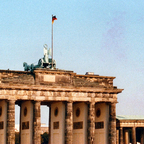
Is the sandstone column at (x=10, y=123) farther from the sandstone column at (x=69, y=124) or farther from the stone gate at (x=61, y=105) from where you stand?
the sandstone column at (x=69, y=124)

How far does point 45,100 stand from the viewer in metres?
78.1

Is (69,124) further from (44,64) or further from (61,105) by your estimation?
(44,64)

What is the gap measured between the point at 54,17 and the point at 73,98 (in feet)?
54.1

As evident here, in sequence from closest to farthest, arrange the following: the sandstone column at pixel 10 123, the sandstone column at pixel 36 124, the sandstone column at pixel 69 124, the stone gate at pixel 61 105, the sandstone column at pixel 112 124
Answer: the sandstone column at pixel 10 123 → the stone gate at pixel 61 105 → the sandstone column at pixel 36 124 → the sandstone column at pixel 69 124 → the sandstone column at pixel 112 124

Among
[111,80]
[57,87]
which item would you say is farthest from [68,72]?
[111,80]

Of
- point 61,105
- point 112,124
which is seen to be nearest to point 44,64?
point 61,105

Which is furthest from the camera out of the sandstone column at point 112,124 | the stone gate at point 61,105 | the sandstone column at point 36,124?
the sandstone column at point 112,124

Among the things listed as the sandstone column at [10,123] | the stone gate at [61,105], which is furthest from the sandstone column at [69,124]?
the sandstone column at [10,123]

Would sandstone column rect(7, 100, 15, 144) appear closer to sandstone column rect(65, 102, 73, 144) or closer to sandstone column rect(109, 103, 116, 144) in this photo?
sandstone column rect(65, 102, 73, 144)

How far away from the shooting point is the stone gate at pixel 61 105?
75812 millimetres

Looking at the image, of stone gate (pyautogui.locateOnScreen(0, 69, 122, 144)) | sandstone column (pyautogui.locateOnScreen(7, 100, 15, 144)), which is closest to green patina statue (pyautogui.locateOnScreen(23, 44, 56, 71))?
stone gate (pyautogui.locateOnScreen(0, 69, 122, 144))

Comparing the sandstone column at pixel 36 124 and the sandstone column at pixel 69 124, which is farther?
the sandstone column at pixel 69 124

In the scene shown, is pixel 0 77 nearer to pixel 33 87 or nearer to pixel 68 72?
pixel 33 87

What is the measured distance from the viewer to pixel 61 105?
264 ft
